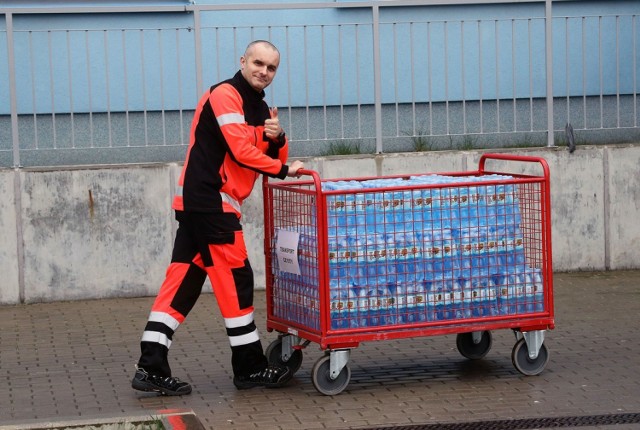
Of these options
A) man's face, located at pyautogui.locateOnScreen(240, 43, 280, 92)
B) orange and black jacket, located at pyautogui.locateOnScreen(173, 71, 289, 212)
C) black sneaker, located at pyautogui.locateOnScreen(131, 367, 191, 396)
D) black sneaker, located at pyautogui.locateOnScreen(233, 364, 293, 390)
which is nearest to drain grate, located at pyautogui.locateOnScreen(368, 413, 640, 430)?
black sneaker, located at pyautogui.locateOnScreen(233, 364, 293, 390)

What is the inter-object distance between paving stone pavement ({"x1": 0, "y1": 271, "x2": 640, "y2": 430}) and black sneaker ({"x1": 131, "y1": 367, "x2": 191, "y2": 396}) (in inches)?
2.2

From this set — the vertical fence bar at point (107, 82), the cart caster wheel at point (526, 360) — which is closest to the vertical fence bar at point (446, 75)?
the vertical fence bar at point (107, 82)

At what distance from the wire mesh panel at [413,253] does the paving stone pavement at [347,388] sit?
1.43 feet

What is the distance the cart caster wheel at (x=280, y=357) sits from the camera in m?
8.06

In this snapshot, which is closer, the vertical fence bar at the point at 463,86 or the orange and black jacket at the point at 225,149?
the orange and black jacket at the point at 225,149

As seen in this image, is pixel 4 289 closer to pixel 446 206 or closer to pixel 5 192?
pixel 5 192

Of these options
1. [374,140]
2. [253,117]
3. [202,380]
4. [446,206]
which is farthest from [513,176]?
[374,140]

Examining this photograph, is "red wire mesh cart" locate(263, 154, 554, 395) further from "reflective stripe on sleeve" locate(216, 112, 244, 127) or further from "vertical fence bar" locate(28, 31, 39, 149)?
"vertical fence bar" locate(28, 31, 39, 149)

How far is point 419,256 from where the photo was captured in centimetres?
757

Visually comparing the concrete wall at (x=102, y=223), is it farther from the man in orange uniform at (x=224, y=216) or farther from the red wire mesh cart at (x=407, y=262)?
the man in orange uniform at (x=224, y=216)

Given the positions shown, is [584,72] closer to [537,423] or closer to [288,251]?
[288,251]

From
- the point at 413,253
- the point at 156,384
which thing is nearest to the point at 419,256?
the point at 413,253

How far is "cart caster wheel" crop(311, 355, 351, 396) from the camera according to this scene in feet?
24.5

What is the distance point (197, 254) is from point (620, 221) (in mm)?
5244
